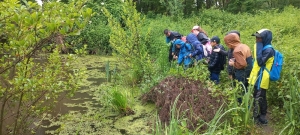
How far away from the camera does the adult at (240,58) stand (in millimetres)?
3809

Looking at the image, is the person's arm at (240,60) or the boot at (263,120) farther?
the person's arm at (240,60)

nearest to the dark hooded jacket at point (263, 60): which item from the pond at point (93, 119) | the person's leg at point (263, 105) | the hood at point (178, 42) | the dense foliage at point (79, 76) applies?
the person's leg at point (263, 105)

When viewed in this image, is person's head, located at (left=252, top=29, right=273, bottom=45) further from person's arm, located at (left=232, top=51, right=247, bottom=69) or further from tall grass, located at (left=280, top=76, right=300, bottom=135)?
tall grass, located at (left=280, top=76, right=300, bottom=135)

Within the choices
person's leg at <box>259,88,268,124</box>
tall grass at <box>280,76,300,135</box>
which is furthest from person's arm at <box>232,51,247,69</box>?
tall grass at <box>280,76,300,135</box>

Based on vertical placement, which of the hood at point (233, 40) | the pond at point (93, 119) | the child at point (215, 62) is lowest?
the pond at point (93, 119)

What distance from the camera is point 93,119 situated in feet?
15.0

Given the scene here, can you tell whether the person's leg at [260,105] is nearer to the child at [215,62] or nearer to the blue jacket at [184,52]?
the child at [215,62]

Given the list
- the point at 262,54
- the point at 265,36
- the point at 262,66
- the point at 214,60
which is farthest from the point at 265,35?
the point at 214,60

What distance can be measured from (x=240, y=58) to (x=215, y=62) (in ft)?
2.83

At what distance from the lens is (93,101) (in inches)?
218

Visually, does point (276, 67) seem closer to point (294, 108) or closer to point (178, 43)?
point (294, 108)

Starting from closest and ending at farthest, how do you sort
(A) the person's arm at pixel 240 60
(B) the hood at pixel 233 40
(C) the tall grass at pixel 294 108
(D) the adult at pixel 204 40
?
(C) the tall grass at pixel 294 108 < (A) the person's arm at pixel 240 60 < (B) the hood at pixel 233 40 < (D) the adult at pixel 204 40

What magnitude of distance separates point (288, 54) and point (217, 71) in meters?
1.27

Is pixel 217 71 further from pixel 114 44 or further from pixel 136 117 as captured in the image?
pixel 114 44
